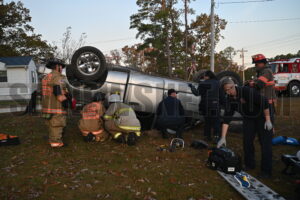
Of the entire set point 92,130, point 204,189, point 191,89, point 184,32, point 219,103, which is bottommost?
point 204,189

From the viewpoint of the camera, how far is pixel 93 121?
5406 mm

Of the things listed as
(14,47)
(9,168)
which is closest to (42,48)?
(14,47)

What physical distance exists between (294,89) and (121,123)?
14.7m

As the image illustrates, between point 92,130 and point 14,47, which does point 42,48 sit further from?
point 92,130

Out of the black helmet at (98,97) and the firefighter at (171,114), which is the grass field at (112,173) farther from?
the black helmet at (98,97)

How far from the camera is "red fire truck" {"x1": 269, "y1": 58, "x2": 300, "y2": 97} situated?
50.3ft

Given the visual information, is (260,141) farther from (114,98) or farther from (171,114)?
(114,98)

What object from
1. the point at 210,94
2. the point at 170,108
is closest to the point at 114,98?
the point at 170,108

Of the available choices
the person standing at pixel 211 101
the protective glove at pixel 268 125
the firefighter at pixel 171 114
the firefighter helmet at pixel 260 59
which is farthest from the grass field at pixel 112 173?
the firefighter helmet at pixel 260 59

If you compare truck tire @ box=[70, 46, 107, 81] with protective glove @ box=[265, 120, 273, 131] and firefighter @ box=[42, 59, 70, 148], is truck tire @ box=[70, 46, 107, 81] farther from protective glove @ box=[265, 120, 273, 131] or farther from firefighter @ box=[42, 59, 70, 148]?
protective glove @ box=[265, 120, 273, 131]

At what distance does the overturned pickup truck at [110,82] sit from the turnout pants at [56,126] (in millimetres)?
1294

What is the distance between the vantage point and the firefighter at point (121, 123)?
5.20 meters

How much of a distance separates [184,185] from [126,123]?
2201mm

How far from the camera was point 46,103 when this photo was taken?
4844 millimetres
